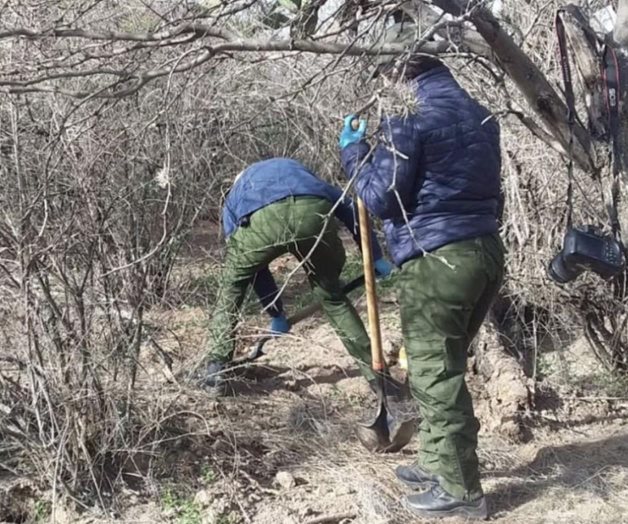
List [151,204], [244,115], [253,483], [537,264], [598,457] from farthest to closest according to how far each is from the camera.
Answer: [244,115], [537,264], [151,204], [598,457], [253,483]

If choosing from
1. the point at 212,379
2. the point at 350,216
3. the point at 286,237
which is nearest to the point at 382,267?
the point at 350,216

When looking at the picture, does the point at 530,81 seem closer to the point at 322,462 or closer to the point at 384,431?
the point at 384,431

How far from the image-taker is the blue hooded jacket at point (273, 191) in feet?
14.7

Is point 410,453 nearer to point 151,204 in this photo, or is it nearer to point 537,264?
point 537,264

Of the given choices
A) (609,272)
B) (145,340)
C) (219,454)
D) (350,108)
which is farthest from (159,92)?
(609,272)

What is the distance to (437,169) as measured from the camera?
10.9ft

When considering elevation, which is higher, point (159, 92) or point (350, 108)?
point (159, 92)

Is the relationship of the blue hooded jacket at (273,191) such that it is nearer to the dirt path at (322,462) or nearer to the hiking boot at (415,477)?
the dirt path at (322,462)

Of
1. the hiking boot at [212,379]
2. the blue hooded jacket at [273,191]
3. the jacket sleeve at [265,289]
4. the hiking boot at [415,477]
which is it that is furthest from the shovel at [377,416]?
the jacket sleeve at [265,289]

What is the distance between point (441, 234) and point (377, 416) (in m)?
1.25

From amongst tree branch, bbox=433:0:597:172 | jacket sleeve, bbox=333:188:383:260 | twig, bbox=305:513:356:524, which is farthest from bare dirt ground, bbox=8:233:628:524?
tree branch, bbox=433:0:597:172

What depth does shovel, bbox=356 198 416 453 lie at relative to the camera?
4.22 meters

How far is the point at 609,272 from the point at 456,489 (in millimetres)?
1103

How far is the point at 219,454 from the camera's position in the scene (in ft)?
13.1
